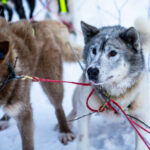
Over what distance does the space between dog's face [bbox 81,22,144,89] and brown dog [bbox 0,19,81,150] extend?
60 cm

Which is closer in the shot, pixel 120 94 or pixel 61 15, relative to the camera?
pixel 120 94

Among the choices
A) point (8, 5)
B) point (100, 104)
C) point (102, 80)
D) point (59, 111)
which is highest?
point (8, 5)

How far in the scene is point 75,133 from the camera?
2420 mm

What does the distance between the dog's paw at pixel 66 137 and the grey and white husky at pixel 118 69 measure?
1.44 feet

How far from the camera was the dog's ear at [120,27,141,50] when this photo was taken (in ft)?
4.96

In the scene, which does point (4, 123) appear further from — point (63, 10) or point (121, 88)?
point (63, 10)

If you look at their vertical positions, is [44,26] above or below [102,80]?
above

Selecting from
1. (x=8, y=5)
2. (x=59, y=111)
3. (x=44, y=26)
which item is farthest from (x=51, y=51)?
(x=8, y=5)

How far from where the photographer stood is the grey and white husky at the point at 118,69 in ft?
4.94

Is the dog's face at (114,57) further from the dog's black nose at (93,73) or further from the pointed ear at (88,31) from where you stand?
the pointed ear at (88,31)

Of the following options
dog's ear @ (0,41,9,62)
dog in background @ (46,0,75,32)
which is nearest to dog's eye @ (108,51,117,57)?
dog's ear @ (0,41,9,62)

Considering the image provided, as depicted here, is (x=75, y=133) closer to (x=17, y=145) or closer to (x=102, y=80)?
(x=17, y=145)

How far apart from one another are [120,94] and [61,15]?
166 inches

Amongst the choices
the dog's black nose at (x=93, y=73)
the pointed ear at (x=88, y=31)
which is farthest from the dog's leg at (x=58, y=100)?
the dog's black nose at (x=93, y=73)
